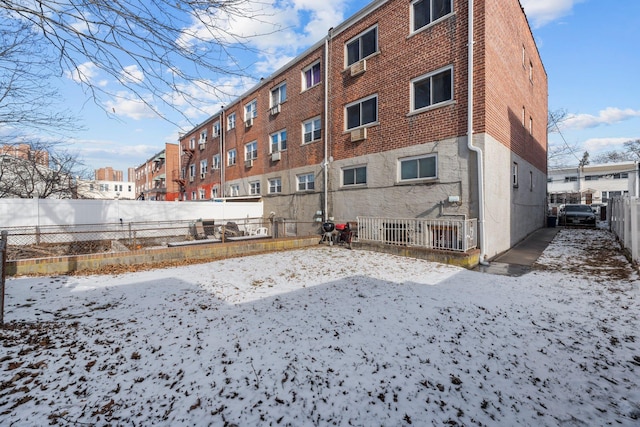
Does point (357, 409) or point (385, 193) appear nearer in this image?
point (357, 409)

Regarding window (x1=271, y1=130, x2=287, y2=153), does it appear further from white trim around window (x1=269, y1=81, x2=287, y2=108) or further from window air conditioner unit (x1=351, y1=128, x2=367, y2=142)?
window air conditioner unit (x1=351, y1=128, x2=367, y2=142)

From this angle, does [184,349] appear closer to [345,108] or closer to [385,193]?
[385,193]

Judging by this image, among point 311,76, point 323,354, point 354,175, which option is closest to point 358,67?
point 311,76

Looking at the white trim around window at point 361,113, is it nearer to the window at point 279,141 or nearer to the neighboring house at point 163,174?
the window at point 279,141

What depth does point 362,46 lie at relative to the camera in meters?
12.5

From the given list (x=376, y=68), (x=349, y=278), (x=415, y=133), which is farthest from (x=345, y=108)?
(x=349, y=278)

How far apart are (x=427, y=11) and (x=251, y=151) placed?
1388 cm

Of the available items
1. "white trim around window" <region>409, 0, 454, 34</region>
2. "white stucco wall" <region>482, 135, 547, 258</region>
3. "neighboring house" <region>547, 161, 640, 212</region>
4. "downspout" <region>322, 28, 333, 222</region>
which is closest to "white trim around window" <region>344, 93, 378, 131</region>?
"downspout" <region>322, 28, 333, 222</region>

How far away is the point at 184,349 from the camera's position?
11.0 feet

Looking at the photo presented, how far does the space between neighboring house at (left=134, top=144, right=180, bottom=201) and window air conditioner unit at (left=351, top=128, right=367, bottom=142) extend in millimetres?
26363

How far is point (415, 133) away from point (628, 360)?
8641 millimetres

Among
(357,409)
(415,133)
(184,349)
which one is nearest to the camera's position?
(357,409)

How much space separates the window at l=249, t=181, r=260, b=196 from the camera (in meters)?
19.6

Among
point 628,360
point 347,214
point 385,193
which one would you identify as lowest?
point 628,360
